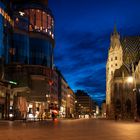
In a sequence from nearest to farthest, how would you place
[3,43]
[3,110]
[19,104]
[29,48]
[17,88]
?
1. [3,110]
2. [17,88]
3. [19,104]
4. [3,43]
5. [29,48]

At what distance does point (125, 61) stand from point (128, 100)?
2521 cm

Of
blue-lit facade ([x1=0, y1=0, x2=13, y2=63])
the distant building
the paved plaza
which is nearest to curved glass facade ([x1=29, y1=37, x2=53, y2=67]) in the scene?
blue-lit facade ([x1=0, y1=0, x2=13, y2=63])

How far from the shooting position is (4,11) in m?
107

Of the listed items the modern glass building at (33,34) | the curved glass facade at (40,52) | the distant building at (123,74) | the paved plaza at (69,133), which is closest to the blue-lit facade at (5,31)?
the modern glass building at (33,34)

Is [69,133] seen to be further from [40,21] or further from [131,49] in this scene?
[131,49]

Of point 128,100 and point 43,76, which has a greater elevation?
point 43,76

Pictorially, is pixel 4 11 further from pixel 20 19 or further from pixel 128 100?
pixel 128 100

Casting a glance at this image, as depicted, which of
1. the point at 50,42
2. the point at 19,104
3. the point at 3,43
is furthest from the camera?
the point at 50,42

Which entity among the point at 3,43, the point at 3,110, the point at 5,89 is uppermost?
the point at 3,43

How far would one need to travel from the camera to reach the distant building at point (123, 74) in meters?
125

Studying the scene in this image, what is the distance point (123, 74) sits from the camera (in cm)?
13112

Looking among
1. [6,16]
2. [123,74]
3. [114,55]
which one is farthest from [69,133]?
[114,55]

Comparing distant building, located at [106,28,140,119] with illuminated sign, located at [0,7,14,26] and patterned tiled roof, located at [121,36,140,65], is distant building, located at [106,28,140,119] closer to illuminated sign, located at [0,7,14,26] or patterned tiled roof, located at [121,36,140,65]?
patterned tiled roof, located at [121,36,140,65]

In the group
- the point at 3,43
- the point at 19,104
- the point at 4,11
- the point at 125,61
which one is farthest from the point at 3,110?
the point at 125,61
